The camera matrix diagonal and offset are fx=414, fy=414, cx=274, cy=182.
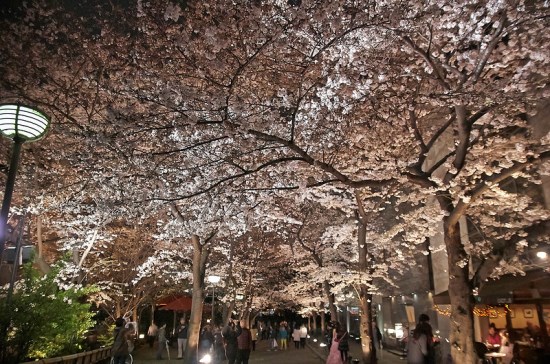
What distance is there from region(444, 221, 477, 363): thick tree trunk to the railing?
8560 mm

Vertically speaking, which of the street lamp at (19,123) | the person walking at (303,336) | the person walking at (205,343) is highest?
the street lamp at (19,123)

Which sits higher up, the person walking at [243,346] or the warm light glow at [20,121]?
the warm light glow at [20,121]

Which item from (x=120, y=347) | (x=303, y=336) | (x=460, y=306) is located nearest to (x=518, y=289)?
(x=460, y=306)

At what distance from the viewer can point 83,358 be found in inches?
465

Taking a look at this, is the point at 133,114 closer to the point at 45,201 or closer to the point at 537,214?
the point at 45,201

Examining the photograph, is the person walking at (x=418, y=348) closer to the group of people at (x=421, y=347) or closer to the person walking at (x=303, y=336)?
the group of people at (x=421, y=347)

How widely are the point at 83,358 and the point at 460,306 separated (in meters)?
10.2

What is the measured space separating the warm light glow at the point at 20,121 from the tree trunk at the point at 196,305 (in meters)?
7.34

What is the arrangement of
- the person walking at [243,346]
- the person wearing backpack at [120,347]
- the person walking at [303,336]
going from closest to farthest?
the person wearing backpack at [120,347] < the person walking at [243,346] < the person walking at [303,336]

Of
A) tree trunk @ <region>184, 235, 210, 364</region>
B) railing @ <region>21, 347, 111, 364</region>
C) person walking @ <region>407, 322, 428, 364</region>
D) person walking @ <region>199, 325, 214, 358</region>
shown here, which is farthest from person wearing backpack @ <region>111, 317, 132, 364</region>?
person walking @ <region>407, 322, 428, 364</region>

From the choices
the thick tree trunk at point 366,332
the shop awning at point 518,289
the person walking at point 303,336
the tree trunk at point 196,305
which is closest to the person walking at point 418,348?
the shop awning at point 518,289

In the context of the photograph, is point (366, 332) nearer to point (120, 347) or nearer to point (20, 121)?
point (120, 347)

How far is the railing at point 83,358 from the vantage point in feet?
31.5

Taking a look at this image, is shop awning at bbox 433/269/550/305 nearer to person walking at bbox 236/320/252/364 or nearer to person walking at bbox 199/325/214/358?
person walking at bbox 236/320/252/364
